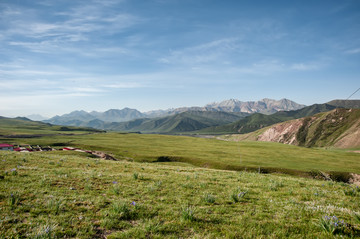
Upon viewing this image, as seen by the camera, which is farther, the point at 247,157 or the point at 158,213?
the point at 247,157

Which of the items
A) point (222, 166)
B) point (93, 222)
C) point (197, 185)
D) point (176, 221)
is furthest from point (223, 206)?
point (222, 166)

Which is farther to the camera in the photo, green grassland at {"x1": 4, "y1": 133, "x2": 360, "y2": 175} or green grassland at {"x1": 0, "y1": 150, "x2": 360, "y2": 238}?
green grassland at {"x1": 4, "y1": 133, "x2": 360, "y2": 175}

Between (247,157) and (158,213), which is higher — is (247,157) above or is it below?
below

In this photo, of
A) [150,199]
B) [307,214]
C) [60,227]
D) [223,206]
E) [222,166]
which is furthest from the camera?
[222,166]

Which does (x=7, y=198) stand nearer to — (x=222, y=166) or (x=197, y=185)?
(x=197, y=185)

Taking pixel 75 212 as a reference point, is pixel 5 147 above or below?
below

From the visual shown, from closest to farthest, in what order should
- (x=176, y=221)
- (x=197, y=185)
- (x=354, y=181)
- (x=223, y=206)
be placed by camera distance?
(x=176, y=221)
(x=223, y=206)
(x=197, y=185)
(x=354, y=181)

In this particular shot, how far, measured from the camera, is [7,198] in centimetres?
816

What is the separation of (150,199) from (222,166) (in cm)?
6489

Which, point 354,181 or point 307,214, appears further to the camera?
point 354,181

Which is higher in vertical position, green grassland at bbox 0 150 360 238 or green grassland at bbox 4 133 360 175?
green grassland at bbox 0 150 360 238

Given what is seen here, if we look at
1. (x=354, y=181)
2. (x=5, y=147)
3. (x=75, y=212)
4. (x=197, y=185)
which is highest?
(x=75, y=212)

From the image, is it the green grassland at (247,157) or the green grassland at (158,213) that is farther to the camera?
the green grassland at (247,157)

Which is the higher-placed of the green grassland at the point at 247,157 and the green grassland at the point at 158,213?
the green grassland at the point at 158,213
